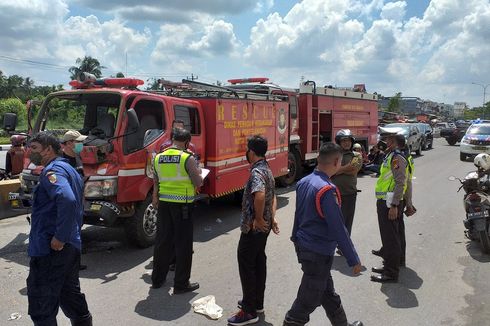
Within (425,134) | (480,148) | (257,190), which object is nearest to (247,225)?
(257,190)

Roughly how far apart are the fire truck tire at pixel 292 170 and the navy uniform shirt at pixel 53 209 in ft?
29.6

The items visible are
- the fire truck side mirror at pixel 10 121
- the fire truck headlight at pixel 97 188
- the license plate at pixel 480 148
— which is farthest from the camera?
the license plate at pixel 480 148

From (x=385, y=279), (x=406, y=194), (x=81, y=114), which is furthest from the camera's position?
(x=81, y=114)

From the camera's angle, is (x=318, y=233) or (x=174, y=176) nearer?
(x=318, y=233)

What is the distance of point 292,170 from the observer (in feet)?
41.3

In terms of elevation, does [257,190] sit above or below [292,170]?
above

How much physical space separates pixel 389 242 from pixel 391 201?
480mm

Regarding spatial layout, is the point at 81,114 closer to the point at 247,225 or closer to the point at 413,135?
the point at 247,225

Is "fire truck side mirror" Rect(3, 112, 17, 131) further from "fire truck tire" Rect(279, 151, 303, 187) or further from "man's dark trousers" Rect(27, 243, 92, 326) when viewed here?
"fire truck tire" Rect(279, 151, 303, 187)

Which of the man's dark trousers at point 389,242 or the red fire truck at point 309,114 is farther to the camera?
the red fire truck at point 309,114

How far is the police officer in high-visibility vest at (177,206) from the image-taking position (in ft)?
16.1

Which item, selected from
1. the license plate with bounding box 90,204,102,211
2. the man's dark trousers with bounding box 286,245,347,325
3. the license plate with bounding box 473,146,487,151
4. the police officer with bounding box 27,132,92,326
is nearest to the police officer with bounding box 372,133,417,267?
the man's dark trousers with bounding box 286,245,347,325

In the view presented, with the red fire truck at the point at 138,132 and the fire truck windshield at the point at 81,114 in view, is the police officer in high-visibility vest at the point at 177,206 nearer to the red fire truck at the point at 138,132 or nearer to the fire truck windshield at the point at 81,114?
the red fire truck at the point at 138,132

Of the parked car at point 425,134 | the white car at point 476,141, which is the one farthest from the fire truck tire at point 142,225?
the parked car at point 425,134
